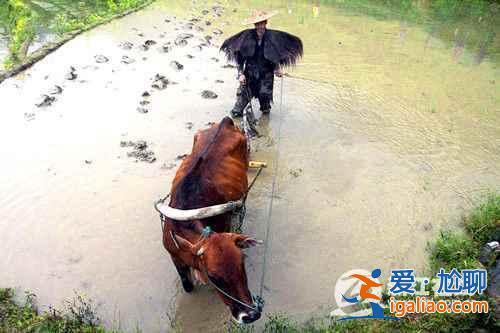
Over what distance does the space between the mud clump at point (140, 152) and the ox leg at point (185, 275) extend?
241 cm

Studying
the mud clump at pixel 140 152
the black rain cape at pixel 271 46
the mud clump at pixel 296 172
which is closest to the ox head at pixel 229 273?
the mud clump at pixel 296 172

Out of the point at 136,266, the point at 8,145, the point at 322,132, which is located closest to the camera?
the point at 136,266

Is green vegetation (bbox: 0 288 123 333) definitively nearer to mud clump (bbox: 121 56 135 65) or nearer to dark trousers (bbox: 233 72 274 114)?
dark trousers (bbox: 233 72 274 114)

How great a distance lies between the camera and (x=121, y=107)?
22.8 ft

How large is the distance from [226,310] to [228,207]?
1.11m

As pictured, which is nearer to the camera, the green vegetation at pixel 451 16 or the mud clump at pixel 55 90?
the mud clump at pixel 55 90

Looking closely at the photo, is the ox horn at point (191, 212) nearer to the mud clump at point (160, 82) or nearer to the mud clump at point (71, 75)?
the mud clump at point (160, 82)

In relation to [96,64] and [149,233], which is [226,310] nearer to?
[149,233]

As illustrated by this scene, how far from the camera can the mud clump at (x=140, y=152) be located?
5.76 metres

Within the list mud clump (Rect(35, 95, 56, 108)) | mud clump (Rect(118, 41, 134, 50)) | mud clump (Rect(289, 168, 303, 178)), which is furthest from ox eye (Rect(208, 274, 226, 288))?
mud clump (Rect(118, 41, 134, 50))

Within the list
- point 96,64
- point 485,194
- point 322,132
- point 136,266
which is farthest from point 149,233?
point 96,64

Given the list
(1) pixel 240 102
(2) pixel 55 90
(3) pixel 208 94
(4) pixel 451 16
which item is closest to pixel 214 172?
(1) pixel 240 102

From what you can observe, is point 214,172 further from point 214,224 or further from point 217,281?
point 217,281

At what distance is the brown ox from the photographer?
9.03ft
